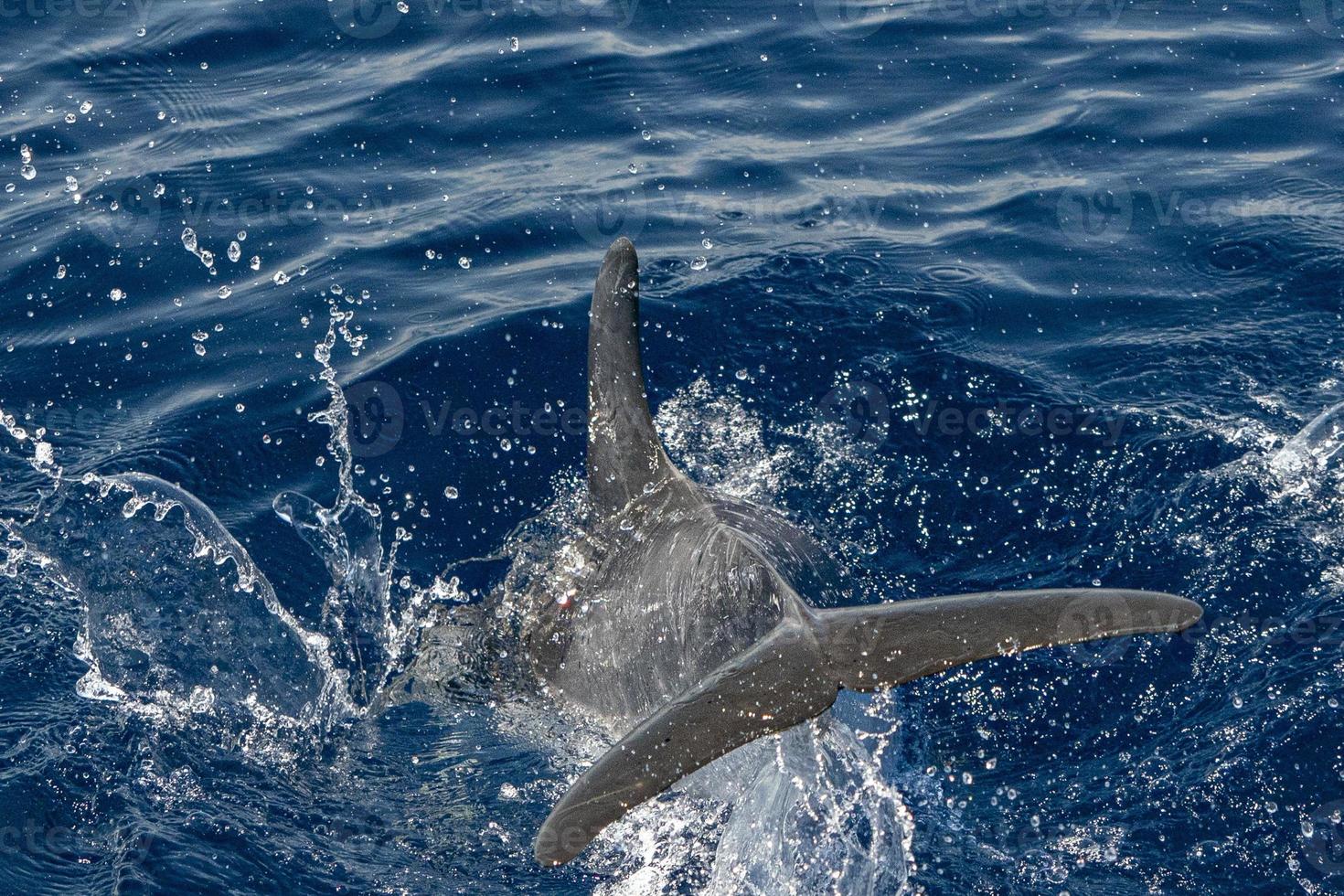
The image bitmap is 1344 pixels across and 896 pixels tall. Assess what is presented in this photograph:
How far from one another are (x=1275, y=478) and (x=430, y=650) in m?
4.49

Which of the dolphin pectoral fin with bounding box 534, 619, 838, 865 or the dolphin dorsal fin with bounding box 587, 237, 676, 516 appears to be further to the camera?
the dolphin dorsal fin with bounding box 587, 237, 676, 516

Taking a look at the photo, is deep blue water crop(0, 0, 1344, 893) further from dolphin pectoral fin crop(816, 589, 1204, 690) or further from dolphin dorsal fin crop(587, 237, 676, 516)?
dolphin pectoral fin crop(816, 589, 1204, 690)

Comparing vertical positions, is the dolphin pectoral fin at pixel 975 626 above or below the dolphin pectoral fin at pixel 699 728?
above

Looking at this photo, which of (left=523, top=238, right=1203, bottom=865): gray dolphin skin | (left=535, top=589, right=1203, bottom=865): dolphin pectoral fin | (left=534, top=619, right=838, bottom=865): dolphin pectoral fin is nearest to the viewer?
(left=534, top=619, right=838, bottom=865): dolphin pectoral fin

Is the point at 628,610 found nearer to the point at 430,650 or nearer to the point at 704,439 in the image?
the point at 430,650

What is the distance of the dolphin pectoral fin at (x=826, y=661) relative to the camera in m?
4.24

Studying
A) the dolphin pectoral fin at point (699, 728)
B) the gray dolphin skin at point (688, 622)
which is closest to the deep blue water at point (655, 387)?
the gray dolphin skin at point (688, 622)

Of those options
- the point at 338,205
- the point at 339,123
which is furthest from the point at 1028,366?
the point at 339,123

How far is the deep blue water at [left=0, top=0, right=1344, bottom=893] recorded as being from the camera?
222 inches

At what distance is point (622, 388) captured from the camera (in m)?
6.47

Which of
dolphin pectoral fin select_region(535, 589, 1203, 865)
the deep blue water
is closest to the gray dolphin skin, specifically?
dolphin pectoral fin select_region(535, 589, 1203, 865)

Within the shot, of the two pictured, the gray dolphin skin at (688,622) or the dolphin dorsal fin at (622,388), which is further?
the dolphin dorsal fin at (622,388)

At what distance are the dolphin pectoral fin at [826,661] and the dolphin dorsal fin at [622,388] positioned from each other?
177cm

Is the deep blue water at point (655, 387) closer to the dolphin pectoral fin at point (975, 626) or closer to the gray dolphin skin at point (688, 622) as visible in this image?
the gray dolphin skin at point (688, 622)
